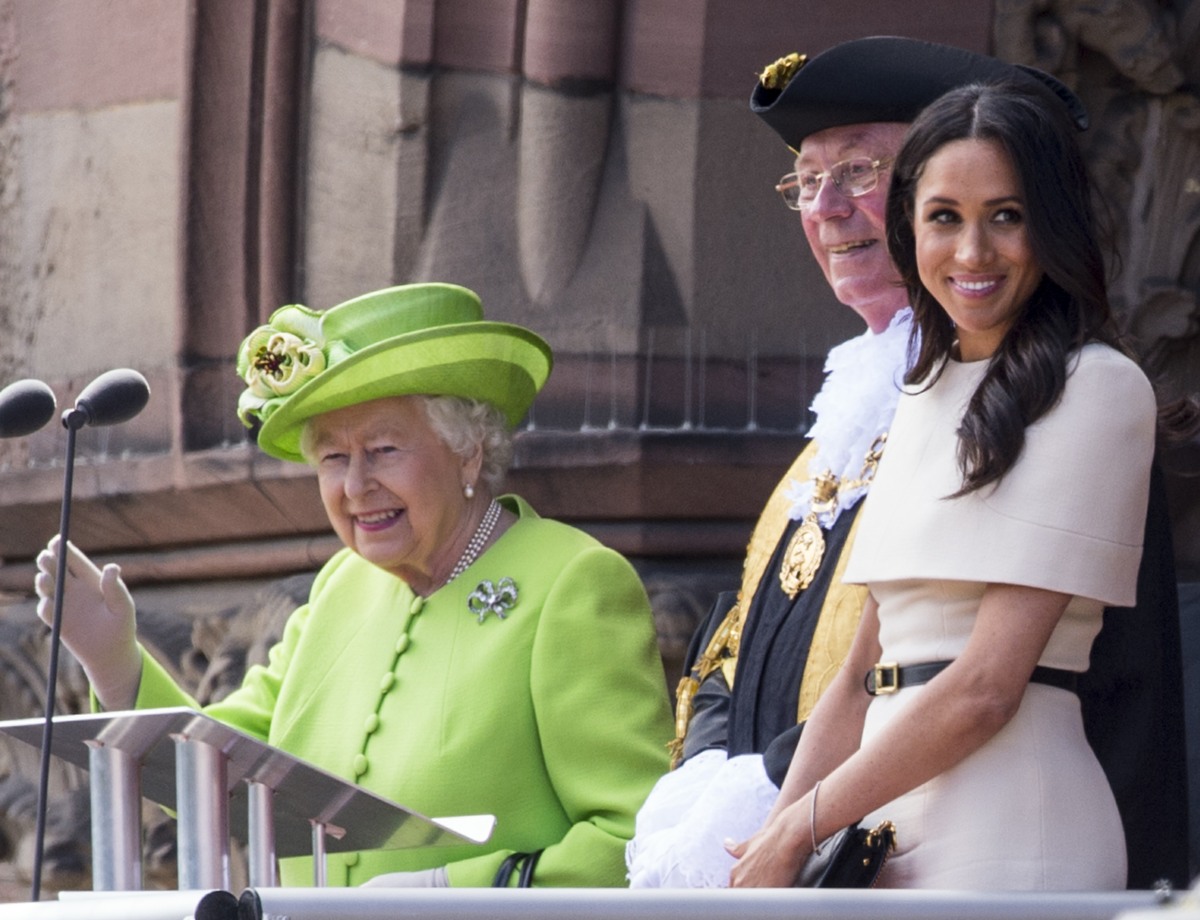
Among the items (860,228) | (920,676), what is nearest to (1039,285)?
(920,676)

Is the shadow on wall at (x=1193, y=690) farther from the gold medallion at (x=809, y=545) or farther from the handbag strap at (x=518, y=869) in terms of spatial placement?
the handbag strap at (x=518, y=869)

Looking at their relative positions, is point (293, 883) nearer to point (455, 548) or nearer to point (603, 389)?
point (455, 548)

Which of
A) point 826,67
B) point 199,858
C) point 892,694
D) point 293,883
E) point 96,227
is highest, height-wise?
point 826,67

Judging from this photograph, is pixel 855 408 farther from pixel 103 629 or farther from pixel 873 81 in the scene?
pixel 103 629

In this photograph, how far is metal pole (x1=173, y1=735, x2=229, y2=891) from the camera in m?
2.90

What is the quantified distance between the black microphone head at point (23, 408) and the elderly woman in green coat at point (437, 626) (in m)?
0.29

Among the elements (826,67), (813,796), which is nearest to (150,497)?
(826,67)

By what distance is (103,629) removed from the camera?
389cm

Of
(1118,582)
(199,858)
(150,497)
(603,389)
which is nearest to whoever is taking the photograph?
(1118,582)

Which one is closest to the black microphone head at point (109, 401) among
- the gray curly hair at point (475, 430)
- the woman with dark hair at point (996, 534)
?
the gray curly hair at point (475, 430)

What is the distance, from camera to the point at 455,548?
13.2 feet

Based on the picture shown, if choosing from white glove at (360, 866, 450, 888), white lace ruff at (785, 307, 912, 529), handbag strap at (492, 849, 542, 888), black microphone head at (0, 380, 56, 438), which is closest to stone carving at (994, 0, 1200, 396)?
white lace ruff at (785, 307, 912, 529)

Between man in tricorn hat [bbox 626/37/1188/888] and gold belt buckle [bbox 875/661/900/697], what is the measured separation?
1.09ft

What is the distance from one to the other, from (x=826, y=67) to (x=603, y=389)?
1.57m
